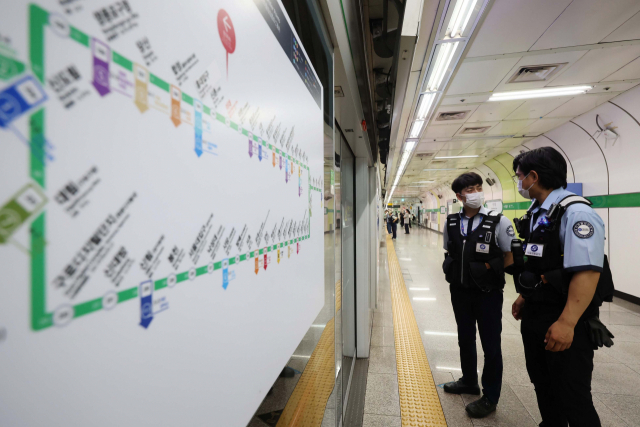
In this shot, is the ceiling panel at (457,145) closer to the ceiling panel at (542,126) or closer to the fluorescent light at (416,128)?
the ceiling panel at (542,126)

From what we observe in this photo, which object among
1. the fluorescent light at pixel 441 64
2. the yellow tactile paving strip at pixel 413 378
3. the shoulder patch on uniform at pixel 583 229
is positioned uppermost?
the fluorescent light at pixel 441 64

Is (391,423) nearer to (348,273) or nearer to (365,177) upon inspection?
(348,273)

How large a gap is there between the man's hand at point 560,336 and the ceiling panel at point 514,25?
2750 mm

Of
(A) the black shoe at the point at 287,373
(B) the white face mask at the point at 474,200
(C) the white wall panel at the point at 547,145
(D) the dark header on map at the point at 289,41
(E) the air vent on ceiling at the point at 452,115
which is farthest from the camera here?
(C) the white wall panel at the point at 547,145

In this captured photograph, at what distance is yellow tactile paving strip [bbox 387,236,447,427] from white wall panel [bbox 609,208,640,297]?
3846mm

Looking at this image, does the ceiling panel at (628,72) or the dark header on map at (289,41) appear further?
the ceiling panel at (628,72)

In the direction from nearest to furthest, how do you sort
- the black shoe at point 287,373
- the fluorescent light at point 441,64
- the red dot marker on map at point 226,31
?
the red dot marker on map at point 226,31, the black shoe at point 287,373, the fluorescent light at point 441,64

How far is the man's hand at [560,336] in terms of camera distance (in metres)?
1.48

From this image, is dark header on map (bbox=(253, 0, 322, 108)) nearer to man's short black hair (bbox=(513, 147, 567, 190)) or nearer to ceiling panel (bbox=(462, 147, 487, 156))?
man's short black hair (bbox=(513, 147, 567, 190))

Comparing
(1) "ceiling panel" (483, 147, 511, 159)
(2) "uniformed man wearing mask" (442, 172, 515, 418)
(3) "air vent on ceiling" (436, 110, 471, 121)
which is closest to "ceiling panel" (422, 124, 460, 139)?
(3) "air vent on ceiling" (436, 110, 471, 121)

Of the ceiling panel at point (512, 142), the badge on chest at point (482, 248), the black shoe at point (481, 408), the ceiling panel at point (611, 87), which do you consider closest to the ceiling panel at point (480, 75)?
the ceiling panel at point (611, 87)

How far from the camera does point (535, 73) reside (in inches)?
161

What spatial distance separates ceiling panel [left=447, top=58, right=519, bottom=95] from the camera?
12.5 ft

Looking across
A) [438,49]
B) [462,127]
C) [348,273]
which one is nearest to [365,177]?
[348,273]
